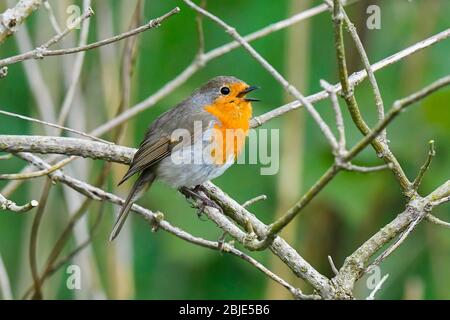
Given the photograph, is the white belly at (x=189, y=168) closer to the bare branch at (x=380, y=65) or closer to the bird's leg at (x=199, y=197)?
the bird's leg at (x=199, y=197)

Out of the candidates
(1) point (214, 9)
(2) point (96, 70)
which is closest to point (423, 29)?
(1) point (214, 9)

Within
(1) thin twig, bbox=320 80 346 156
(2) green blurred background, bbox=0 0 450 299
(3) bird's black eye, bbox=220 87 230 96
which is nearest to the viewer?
(1) thin twig, bbox=320 80 346 156

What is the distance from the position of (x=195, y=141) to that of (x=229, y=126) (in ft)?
0.70

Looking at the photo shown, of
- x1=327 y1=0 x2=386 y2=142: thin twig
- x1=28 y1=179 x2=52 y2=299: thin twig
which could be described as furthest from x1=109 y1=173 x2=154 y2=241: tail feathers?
x1=327 y1=0 x2=386 y2=142: thin twig

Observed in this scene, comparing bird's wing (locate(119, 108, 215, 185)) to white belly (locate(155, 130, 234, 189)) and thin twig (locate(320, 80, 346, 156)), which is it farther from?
thin twig (locate(320, 80, 346, 156))

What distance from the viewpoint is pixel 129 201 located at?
3965 millimetres

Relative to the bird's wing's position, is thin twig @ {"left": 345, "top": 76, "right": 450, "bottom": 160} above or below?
below

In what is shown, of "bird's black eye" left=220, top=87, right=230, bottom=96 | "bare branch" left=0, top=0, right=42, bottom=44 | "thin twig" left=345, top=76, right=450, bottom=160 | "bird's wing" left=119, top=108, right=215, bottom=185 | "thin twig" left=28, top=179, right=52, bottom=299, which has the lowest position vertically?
"thin twig" left=345, top=76, right=450, bottom=160

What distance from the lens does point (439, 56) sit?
5.60 metres

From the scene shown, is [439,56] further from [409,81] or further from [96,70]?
[96,70]

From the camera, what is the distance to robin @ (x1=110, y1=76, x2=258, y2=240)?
3.98 m

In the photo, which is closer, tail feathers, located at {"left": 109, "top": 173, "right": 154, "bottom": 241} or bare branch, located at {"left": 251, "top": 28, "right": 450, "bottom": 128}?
bare branch, located at {"left": 251, "top": 28, "right": 450, "bottom": 128}

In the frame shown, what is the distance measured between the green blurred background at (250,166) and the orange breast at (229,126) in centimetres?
73
